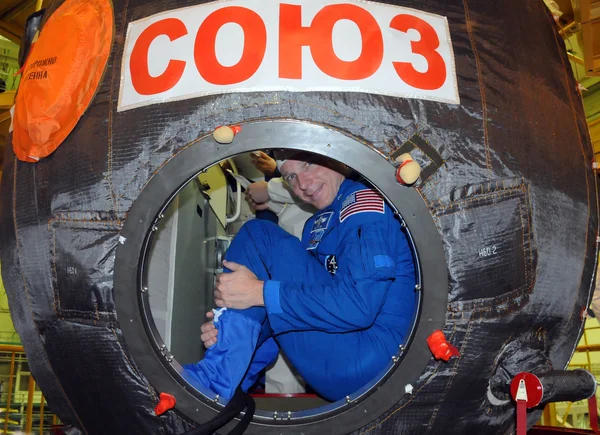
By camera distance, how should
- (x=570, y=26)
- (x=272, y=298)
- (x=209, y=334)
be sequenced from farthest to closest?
(x=570, y=26) → (x=209, y=334) → (x=272, y=298)

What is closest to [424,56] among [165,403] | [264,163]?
[165,403]

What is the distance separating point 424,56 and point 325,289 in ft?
2.18

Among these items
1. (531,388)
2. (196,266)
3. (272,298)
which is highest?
(196,266)

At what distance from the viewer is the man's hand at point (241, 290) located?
1849 mm

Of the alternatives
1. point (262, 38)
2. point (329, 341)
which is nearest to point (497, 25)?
point (262, 38)

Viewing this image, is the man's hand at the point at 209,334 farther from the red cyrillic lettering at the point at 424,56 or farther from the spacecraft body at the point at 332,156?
the red cyrillic lettering at the point at 424,56

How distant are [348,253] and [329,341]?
344 mm

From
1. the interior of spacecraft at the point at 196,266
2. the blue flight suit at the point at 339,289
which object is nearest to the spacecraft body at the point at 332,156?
the blue flight suit at the point at 339,289

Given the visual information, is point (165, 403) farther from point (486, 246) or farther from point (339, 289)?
point (486, 246)

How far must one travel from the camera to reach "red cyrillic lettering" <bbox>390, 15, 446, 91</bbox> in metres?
1.47

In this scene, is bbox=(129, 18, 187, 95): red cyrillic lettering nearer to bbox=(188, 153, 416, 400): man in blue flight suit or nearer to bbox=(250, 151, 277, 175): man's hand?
bbox=(188, 153, 416, 400): man in blue flight suit

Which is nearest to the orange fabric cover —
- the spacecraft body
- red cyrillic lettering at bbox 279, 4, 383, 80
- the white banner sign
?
the spacecraft body

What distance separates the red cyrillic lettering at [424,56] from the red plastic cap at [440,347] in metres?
0.60

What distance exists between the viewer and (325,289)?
65.2 inches
